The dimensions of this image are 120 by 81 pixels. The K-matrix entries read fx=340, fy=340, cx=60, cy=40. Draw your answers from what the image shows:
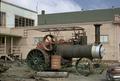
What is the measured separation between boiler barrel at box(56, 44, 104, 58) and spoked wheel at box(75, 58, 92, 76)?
0.83 m

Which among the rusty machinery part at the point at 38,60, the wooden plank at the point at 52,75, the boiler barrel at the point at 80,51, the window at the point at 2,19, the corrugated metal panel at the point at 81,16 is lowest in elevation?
the wooden plank at the point at 52,75

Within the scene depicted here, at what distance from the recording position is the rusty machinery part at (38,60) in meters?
23.4

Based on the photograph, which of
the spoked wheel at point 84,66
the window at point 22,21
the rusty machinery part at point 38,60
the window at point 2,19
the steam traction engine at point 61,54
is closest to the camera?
the steam traction engine at point 61,54

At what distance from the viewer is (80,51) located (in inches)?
921

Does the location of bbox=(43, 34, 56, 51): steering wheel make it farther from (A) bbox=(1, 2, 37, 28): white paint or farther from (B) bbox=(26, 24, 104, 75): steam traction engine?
(A) bbox=(1, 2, 37, 28): white paint

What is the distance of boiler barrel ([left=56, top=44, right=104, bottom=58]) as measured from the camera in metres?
22.9

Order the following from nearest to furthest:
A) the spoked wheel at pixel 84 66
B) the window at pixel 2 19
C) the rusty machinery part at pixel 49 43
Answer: the spoked wheel at pixel 84 66, the rusty machinery part at pixel 49 43, the window at pixel 2 19

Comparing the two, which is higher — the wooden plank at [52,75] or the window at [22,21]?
the window at [22,21]

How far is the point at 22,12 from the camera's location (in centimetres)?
4644

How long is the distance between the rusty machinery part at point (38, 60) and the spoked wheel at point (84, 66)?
8.42 ft

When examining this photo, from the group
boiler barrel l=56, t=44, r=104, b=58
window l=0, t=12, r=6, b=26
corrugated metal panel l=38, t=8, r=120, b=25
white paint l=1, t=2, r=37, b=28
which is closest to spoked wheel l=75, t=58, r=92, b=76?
boiler barrel l=56, t=44, r=104, b=58

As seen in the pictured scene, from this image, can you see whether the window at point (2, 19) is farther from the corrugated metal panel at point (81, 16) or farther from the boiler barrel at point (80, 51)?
the boiler barrel at point (80, 51)

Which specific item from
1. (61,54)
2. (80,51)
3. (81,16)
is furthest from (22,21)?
(80,51)

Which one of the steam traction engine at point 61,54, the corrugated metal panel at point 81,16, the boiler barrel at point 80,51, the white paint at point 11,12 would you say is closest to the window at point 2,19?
the white paint at point 11,12
